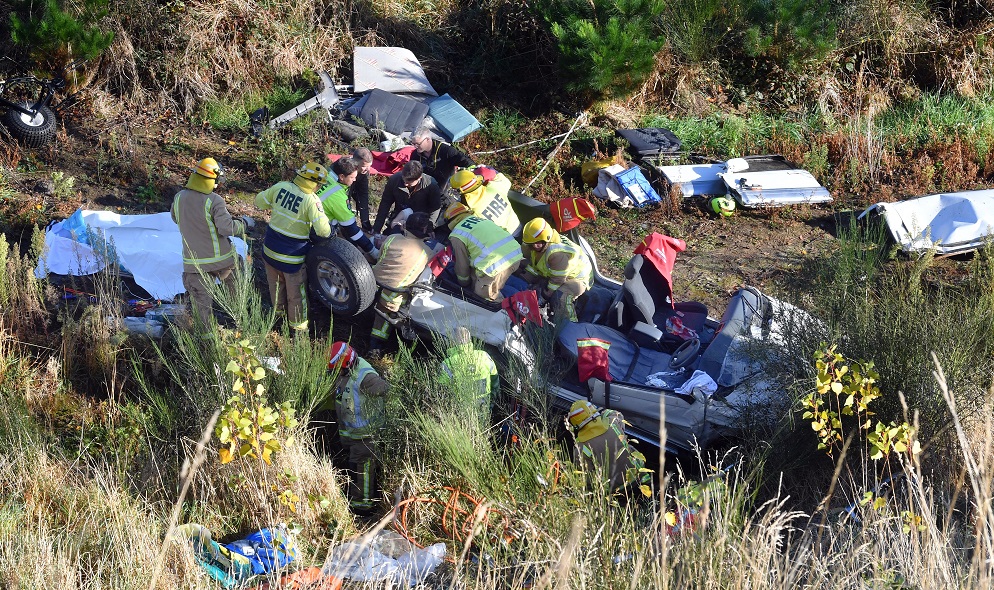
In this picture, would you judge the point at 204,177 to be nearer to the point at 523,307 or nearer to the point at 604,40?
the point at 523,307

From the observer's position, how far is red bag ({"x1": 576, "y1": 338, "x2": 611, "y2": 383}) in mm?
5418

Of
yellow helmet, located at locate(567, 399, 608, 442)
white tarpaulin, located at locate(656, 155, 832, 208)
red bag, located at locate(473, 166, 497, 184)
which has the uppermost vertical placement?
red bag, located at locate(473, 166, 497, 184)

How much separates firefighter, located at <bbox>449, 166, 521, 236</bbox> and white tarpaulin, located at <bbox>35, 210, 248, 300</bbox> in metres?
1.95

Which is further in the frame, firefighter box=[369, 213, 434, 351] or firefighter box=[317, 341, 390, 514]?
firefighter box=[369, 213, 434, 351]

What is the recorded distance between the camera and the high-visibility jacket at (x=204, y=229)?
19.7 feet

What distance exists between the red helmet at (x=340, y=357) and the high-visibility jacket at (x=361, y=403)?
271 mm

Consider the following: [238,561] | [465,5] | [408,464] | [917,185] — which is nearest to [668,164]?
[917,185]

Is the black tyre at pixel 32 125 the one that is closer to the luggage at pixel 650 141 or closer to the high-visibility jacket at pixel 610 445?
the luggage at pixel 650 141

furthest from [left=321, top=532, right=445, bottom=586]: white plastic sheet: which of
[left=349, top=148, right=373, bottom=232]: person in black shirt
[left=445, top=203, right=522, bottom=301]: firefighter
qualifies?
[left=349, top=148, right=373, bottom=232]: person in black shirt

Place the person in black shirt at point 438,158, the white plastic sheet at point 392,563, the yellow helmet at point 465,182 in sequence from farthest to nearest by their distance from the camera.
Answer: the person in black shirt at point 438,158, the yellow helmet at point 465,182, the white plastic sheet at point 392,563

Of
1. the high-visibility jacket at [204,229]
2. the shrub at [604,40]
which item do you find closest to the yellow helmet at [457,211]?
the high-visibility jacket at [204,229]

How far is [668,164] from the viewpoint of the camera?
1010 centimetres

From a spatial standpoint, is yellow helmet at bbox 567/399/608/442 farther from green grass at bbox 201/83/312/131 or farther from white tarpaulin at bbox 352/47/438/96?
green grass at bbox 201/83/312/131

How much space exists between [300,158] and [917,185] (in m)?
7.53
